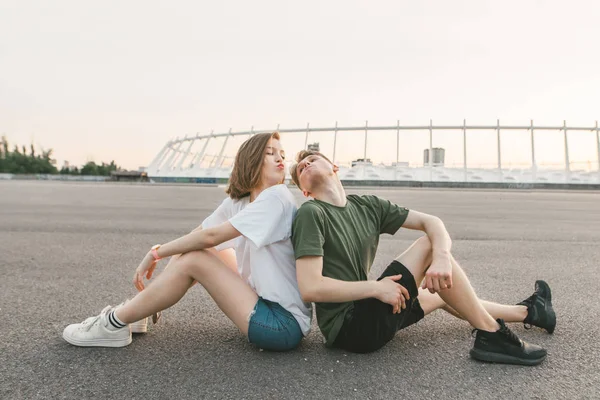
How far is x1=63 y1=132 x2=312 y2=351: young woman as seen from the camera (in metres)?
2.06

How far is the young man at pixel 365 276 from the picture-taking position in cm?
197

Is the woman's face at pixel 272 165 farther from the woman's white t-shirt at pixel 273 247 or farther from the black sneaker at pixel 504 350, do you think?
the black sneaker at pixel 504 350

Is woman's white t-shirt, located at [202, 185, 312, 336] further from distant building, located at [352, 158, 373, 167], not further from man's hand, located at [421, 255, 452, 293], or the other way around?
distant building, located at [352, 158, 373, 167]

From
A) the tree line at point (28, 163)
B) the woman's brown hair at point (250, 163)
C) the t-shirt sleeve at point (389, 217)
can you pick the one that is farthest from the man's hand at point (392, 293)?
the tree line at point (28, 163)

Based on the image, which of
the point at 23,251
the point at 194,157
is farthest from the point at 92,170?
the point at 23,251

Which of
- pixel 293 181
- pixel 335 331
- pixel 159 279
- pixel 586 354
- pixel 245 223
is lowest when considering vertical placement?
pixel 586 354

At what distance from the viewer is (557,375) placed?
6.53 ft

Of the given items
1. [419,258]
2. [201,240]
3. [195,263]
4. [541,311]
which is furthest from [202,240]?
[541,311]

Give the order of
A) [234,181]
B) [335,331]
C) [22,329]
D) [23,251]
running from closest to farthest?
[335,331] < [234,181] < [22,329] < [23,251]

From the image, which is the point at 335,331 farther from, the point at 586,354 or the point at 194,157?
the point at 194,157

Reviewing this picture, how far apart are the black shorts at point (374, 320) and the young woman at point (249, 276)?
21 cm

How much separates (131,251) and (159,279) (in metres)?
3.26

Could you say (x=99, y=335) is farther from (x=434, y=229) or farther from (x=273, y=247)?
(x=434, y=229)

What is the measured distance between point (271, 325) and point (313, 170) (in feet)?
2.40
